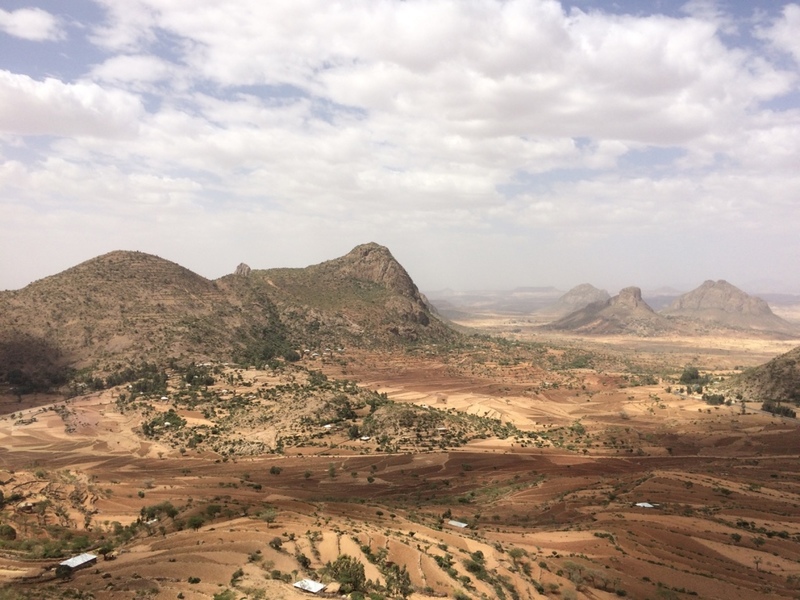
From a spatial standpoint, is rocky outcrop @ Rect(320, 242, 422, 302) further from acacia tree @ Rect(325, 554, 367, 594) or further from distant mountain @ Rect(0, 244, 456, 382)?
acacia tree @ Rect(325, 554, 367, 594)

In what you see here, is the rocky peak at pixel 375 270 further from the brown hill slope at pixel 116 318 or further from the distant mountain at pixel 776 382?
the distant mountain at pixel 776 382

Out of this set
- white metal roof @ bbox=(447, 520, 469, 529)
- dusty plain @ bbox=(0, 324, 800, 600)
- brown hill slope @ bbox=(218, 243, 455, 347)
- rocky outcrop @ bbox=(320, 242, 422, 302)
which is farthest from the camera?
rocky outcrop @ bbox=(320, 242, 422, 302)

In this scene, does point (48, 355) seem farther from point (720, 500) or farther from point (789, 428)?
point (789, 428)

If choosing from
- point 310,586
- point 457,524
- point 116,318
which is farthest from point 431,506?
point 116,318

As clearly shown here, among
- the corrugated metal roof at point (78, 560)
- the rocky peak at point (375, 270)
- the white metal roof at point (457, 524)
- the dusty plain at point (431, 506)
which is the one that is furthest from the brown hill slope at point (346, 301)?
the corrugated metal roof at point (78, 560)

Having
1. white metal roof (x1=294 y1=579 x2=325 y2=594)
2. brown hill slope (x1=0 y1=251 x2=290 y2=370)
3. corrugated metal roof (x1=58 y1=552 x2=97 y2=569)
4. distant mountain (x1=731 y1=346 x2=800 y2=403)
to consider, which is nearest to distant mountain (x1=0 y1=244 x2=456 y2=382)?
brown hill slope (x1=0 y1=251 x2=290 y2=370)

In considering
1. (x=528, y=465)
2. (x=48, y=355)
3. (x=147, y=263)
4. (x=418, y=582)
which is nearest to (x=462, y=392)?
(x=528, y=465)
